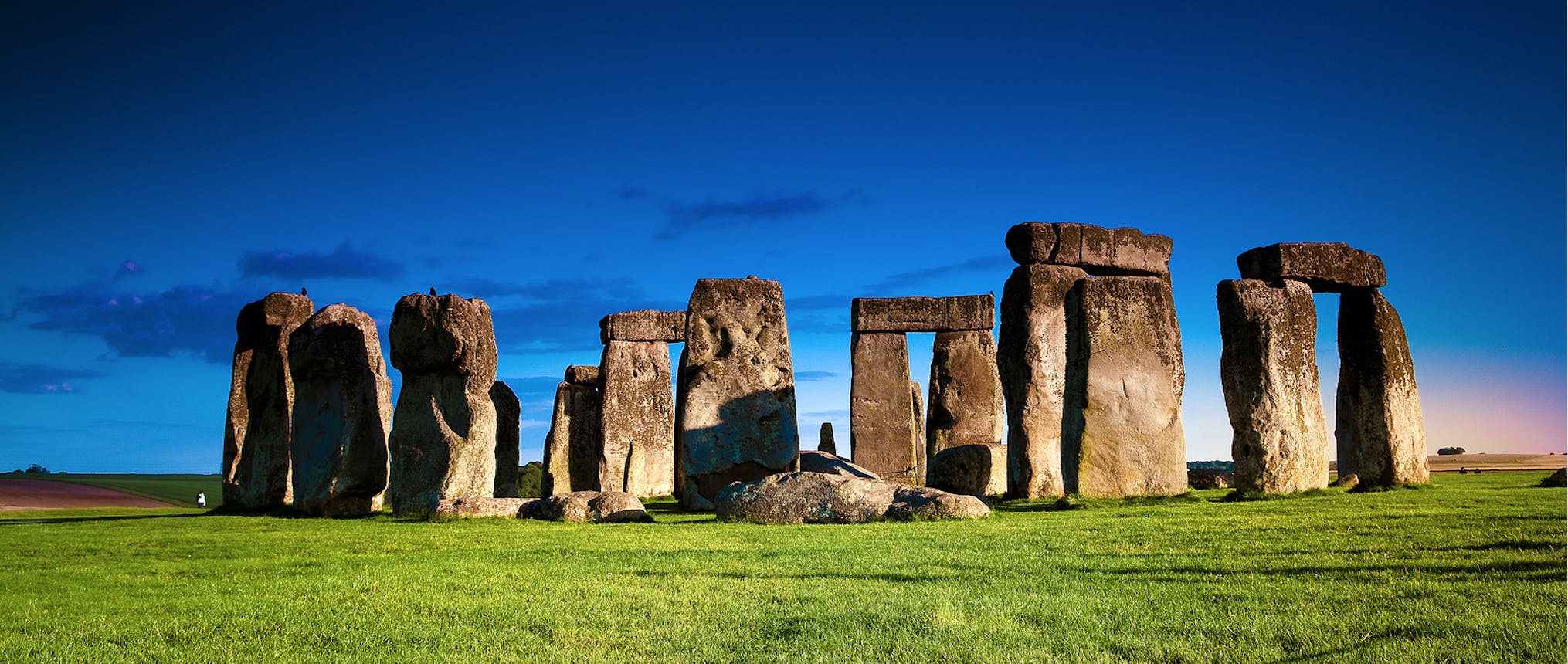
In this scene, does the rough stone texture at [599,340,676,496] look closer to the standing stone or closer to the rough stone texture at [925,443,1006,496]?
the standing stone

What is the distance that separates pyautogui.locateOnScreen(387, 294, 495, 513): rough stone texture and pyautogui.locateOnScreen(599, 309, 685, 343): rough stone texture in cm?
915

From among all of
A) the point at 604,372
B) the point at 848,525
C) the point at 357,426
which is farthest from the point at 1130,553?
the point at 604,372

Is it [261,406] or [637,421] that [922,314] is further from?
[261,406]

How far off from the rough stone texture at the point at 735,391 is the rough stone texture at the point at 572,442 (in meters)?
7.38

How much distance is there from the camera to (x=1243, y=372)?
1241cm

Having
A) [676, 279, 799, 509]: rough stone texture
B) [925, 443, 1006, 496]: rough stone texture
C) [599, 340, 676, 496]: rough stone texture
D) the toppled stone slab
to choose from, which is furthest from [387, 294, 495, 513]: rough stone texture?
[599, 340, 676, 496]: rough stone texture

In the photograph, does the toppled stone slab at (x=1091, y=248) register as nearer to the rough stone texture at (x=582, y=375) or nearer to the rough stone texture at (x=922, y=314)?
the rough stone texture at (x=922, y=314)

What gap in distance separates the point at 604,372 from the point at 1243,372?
42.9 ft

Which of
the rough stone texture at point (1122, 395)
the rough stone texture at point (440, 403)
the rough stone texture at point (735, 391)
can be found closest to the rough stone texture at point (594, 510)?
the rough stone texture at point (440, 403)

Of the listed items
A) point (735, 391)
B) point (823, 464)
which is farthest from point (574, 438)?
point (735, 391)

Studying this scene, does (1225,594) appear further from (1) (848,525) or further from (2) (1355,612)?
(1) (848,525)

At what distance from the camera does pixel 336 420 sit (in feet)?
45.8

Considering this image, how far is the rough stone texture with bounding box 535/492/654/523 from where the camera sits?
36.1 feet

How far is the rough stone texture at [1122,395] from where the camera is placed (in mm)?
12055
